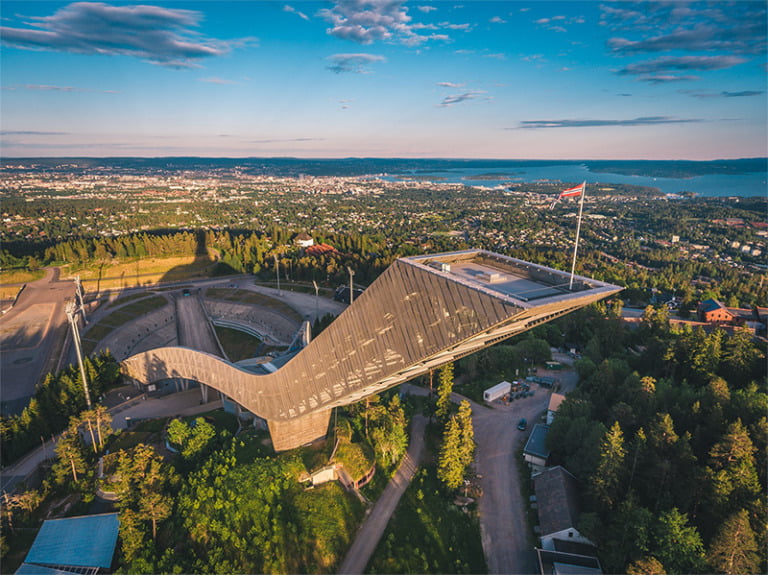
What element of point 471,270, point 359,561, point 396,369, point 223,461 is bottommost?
point 359,561

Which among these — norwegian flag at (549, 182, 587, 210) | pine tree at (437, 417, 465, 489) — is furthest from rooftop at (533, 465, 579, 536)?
norwegian flag at (549, 182, 587, 210)

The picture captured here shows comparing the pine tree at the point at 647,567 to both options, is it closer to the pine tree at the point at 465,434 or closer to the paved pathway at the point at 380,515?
the pine tree at the point at 465,434

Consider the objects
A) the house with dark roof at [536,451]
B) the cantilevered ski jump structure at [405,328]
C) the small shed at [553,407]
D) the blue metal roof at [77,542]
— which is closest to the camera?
the cantilevered ski jump structure at [405,328]

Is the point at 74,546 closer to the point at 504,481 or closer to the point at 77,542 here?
the point at 77,542

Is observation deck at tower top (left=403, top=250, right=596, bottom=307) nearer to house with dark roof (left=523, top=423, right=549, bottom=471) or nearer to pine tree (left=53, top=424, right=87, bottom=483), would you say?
house with dark roof (left=523, top=423, right=549, bottom=471)

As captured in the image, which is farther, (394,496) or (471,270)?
(394,496)

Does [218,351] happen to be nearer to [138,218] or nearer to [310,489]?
[310,489]

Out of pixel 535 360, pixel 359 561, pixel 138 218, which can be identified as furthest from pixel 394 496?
pixel 138 218

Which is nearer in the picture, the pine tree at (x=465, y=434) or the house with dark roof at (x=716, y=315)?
the pine tree at (x=465, y=434)

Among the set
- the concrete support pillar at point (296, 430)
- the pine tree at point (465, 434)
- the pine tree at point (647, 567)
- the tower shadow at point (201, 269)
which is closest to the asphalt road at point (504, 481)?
the pine tree at point (465, 434)
